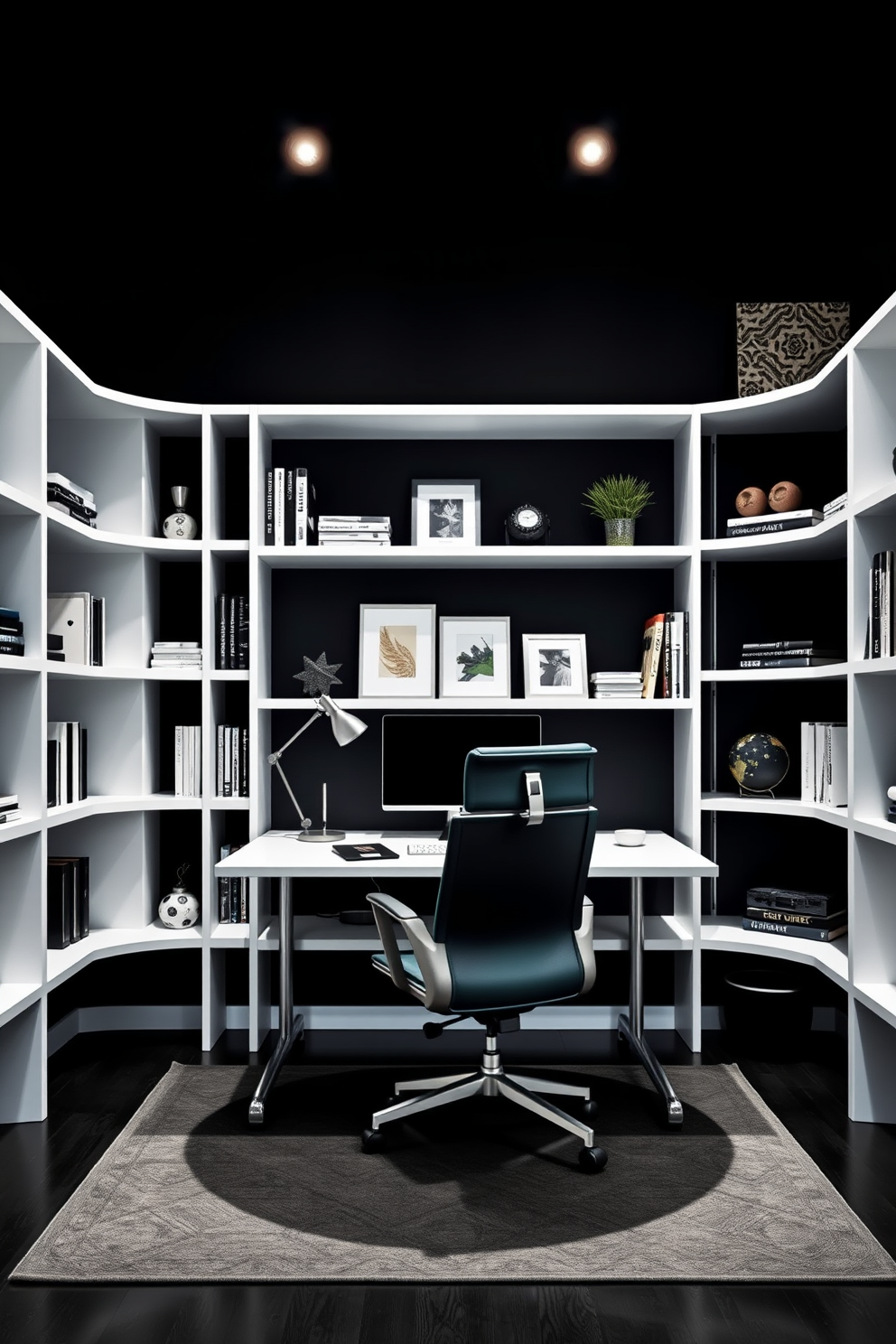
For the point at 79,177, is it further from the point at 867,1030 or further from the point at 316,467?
the point at 867,1030

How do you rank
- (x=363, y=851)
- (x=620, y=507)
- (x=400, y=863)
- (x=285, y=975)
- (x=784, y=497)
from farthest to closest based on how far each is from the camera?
(x=620, y=507), (x=784, y=497), (x=285, y=975), (x=363, y=851), (x=400, y=863)

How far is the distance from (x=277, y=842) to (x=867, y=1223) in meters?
2.10

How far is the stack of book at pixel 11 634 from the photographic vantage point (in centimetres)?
286

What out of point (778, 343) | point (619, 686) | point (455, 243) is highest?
point (455, 243)

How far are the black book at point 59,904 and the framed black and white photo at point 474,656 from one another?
4.88 feet

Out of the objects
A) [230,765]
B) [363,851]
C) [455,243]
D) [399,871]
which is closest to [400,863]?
[399,871]

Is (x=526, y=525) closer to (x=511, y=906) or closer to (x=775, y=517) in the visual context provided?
(x=775, y=517)

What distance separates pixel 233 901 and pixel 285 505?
1490 mm

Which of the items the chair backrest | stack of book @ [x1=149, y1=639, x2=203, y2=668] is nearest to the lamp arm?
stack of book @ [x1=149, y1=639, x2=203, y2=668]

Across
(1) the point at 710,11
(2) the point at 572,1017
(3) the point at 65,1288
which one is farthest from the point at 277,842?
(1) the point at 710,11

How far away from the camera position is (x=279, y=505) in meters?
3.73

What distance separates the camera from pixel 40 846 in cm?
305

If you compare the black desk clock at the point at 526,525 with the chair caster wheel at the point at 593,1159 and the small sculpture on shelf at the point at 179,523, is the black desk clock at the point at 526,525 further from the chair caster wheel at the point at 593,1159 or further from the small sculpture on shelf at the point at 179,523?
the chair caster wheel at the point at 593,1159

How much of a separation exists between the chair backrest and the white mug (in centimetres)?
75
